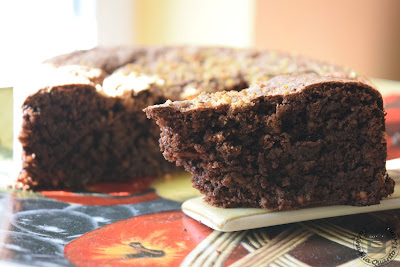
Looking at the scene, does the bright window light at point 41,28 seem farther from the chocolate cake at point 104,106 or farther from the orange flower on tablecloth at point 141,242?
the orange flower on tablecloth at point 141,242

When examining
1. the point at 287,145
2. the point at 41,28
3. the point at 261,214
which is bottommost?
the point at 261,214

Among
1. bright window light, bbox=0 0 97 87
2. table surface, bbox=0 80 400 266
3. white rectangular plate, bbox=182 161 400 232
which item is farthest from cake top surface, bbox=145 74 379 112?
bright window light, bbox=0 0 97 87

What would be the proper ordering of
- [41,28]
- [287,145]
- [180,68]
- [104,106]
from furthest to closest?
[41,28], [180,68], [104,106], [287,145]

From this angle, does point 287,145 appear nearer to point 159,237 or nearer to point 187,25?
point 159,237

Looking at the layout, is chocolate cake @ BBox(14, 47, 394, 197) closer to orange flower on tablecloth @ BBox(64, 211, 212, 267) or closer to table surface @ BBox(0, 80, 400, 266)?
table surface @ BBox(0, 80, 400, 266)

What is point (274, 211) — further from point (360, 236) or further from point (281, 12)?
point (281, 12)

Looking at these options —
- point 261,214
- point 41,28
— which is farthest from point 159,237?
point 41,28

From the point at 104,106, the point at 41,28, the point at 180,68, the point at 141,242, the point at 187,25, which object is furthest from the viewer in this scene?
the point at 187,25
